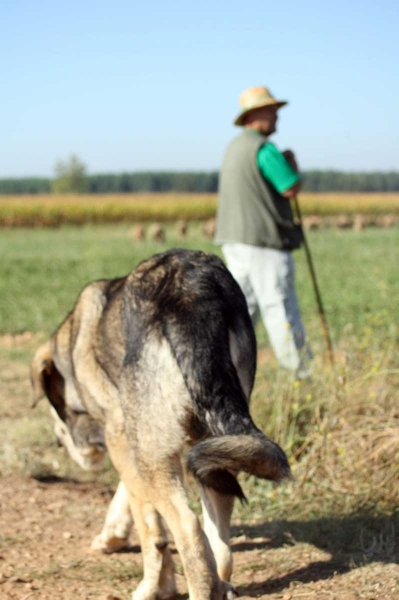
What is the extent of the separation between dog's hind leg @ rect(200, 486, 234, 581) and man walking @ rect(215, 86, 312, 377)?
311 cm

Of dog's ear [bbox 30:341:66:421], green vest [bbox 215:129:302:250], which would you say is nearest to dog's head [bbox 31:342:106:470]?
dog's ear [bbox 30:341:66:421]

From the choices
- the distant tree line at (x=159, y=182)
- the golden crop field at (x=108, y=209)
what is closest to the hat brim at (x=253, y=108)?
the golden crop field at (x=108, y=209)

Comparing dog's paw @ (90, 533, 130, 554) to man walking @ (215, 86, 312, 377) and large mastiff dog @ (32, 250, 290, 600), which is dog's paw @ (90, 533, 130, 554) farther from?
man walking @ (215, 86, 312, 377)

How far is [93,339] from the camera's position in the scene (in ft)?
14.7

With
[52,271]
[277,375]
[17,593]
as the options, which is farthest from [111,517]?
[52,271]

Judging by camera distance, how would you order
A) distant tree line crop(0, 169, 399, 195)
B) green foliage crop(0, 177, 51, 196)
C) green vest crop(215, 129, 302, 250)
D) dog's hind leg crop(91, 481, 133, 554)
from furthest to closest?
green foliage crop(0, 177, 51, 196), distant tree line crop(0, 169, 399, 195), green vest crop(215, 129, 302, 250), dog's hind leg crop(91, 481, 133, 554)

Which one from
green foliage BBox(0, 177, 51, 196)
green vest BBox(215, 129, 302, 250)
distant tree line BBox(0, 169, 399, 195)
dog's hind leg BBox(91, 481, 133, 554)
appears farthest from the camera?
green foliage BBox(0, 177, 51, 196)

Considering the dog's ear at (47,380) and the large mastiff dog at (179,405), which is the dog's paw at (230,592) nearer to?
the large mastiff dog at (179,405)

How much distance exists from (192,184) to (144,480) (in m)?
103

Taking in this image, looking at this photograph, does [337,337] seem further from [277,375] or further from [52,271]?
[52,271]

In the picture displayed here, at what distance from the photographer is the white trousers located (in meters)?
6.91

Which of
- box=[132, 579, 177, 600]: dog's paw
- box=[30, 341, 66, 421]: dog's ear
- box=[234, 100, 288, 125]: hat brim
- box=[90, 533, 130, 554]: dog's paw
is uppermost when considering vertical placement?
box=[234, 100, 288, 125]: hat brim

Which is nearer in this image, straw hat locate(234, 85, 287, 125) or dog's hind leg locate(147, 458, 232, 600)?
dog's hind leg locate(147, 458, 232, 600)

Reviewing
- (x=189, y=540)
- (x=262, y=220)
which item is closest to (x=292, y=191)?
(x=262, y=220)
